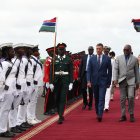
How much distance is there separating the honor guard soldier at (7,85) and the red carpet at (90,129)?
0.46 metres

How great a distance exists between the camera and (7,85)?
39.7ft

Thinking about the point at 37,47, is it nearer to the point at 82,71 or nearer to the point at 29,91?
the point at 29,91

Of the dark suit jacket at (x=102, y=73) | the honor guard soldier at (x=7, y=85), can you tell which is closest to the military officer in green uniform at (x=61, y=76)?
the dark suit jacket at (x=102, y=73)

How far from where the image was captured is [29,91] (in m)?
14.1

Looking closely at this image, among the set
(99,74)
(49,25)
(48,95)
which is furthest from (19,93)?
(49,25)

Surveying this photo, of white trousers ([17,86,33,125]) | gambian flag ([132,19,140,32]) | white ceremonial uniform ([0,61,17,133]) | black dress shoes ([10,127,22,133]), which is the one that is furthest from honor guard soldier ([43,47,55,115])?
white ceremonial uniform ([0,61,17,133])

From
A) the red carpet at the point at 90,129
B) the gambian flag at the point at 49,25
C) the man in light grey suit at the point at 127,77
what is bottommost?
the red carpet at the point at 90,129

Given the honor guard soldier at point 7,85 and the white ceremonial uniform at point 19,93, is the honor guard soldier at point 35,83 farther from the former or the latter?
the honor guard soldier at point 7,85

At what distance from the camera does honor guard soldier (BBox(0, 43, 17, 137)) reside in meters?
12.1

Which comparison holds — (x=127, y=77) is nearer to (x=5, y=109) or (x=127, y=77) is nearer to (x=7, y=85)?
(x=5, y=109)

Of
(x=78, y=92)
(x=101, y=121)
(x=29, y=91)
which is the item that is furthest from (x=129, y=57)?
(x=78, y=92)

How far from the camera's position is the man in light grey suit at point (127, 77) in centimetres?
1561

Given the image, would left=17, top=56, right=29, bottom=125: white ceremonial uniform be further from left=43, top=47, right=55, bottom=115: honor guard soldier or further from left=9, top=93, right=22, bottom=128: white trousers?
left=43, top=47, right=55, bottom=115: honor guard soldier

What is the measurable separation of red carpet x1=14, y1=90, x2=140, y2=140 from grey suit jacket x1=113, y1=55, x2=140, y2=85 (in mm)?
1070
